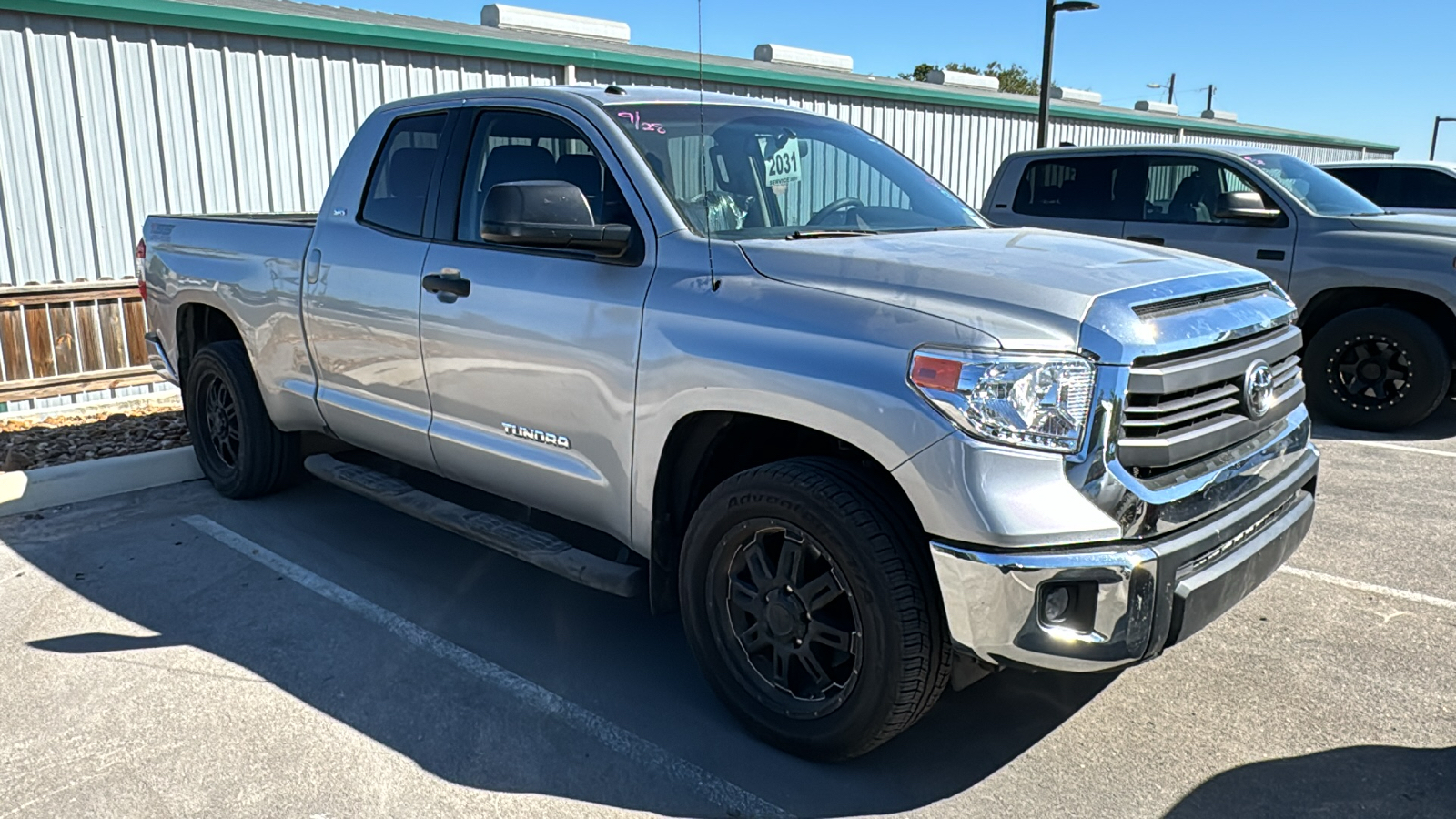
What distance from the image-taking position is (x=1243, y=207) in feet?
24.8

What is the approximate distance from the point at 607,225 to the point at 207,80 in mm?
6989

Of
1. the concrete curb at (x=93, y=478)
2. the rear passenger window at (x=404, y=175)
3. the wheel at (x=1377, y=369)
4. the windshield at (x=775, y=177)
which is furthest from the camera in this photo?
the wheel at (x=1377, y=369)

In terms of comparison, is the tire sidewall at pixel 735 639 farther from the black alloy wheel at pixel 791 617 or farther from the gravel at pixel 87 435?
the gravel at pixel 87 435

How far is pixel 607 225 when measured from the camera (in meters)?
3.47

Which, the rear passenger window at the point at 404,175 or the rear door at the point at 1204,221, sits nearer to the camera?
the rear passenger window at the point at 404,175

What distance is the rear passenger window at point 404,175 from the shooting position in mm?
4434

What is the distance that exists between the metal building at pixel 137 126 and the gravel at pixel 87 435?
351 millimetres

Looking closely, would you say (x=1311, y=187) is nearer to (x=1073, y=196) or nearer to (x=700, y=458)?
(x=1073, y=196)

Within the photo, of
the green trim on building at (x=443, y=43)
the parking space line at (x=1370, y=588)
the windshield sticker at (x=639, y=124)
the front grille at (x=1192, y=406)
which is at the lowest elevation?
the parking space line at (x=1370, y=588)

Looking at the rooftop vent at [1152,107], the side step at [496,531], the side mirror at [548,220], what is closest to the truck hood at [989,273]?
the side mirror at [548,220]

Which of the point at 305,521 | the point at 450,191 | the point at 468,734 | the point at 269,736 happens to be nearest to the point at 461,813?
the point at 468,734

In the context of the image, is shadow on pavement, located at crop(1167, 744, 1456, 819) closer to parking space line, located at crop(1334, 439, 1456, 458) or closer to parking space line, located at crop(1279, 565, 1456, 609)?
parking space line, located at crop(1279, 565, 1456, 609)

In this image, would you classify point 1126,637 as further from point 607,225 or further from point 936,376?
point 607,225

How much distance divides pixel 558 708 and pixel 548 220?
62.8 inches
